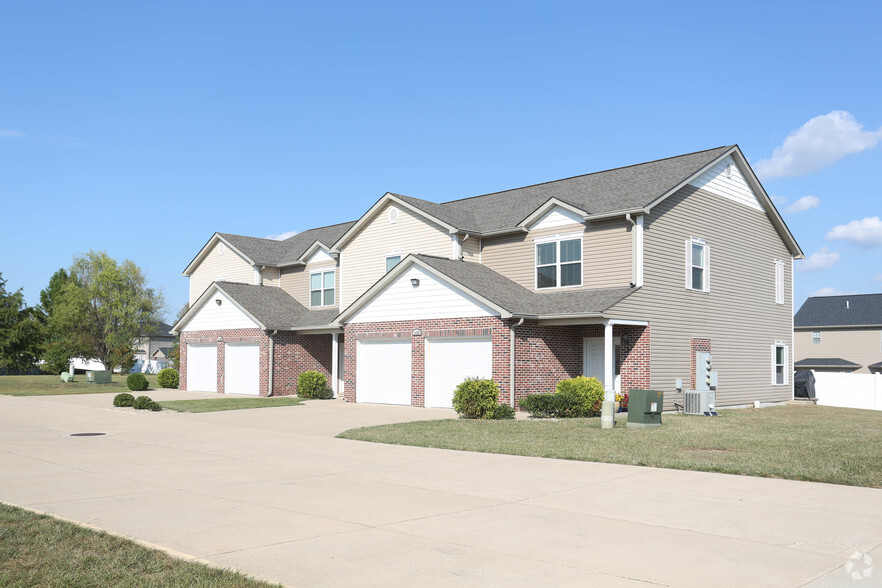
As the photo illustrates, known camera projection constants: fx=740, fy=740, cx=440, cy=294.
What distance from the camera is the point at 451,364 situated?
2488 cm

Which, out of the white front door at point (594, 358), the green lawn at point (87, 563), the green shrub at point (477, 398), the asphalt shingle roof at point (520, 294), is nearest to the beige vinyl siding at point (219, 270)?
the asphalt shingle roof at point (520, 294)

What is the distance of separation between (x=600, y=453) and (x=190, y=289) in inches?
1291

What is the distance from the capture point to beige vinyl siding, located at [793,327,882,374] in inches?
2183

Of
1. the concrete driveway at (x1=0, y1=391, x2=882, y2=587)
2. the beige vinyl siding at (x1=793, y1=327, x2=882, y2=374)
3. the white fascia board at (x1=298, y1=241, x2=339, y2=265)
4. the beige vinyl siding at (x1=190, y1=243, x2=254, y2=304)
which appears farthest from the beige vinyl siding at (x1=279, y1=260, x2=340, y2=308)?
the beige vinyl siding at (x1=793, y1=327, x2=882, y2=374)

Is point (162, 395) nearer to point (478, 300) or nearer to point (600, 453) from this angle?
point (478, 300)

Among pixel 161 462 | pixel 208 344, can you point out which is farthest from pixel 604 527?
pixel 208 344

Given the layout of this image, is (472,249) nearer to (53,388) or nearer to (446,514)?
(446,514)

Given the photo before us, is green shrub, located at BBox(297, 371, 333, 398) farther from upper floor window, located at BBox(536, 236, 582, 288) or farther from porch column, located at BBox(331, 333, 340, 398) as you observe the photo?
upper floor window, located at BBox(536, 236, 582, 288)

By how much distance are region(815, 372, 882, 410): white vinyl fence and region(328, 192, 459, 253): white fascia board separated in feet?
59.8

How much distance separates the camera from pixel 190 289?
4153cm

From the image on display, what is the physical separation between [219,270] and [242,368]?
25.5 ft

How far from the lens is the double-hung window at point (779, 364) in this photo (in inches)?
1184

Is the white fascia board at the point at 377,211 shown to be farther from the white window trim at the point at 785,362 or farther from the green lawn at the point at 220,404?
the white window trim at the point at 785,362

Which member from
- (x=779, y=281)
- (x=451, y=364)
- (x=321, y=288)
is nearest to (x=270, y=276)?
(x=321, y=288)
